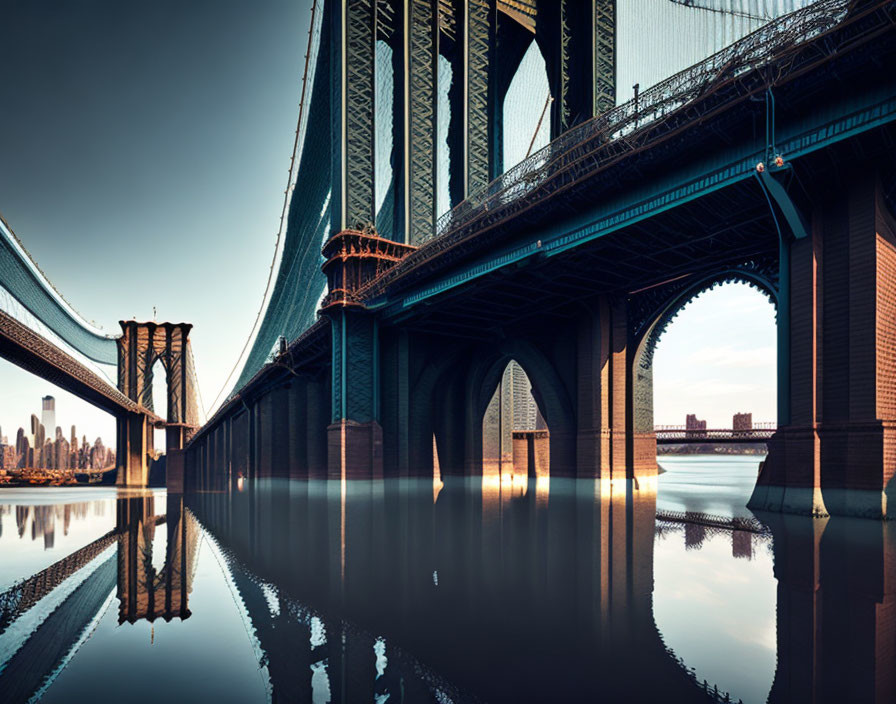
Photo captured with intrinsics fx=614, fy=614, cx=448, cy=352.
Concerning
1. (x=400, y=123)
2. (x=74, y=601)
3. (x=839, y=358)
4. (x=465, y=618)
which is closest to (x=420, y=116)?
(x=400, y=123)

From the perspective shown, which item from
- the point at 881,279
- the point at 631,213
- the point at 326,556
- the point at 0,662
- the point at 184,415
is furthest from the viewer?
the point at 184,415

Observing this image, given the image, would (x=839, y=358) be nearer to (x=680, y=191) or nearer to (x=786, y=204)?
(x=786, y=204)

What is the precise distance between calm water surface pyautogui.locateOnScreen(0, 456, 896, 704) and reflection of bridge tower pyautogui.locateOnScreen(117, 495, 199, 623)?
64 millimetres

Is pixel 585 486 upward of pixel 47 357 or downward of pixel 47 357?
downward

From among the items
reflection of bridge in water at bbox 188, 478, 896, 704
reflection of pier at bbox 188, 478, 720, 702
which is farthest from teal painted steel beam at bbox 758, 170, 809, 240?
reflection of pier at bbox 188, 478, 720, 702

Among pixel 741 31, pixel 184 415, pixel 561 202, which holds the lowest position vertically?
pixel 184 415

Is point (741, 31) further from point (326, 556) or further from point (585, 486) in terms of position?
point (326, 556)

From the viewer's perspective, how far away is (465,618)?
768cm

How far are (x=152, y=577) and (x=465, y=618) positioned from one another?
7119mm

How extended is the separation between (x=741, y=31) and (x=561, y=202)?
60.7 feet

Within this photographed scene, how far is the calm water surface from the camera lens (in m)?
5.55

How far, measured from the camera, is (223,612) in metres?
8.70

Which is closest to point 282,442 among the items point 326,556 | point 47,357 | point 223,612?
point 47,357

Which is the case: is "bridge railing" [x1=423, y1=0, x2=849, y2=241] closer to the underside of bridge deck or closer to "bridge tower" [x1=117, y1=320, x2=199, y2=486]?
the underside of bridge deck
